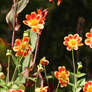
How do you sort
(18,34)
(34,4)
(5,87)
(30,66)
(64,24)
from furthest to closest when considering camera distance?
(64,24), (34,4), (18,34), (30,66), (5,87)

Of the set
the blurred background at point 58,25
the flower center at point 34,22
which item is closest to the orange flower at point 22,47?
the flower center at point 34,22

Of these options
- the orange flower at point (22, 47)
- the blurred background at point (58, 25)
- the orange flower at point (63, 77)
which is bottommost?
the orange flower at point (63, 77)

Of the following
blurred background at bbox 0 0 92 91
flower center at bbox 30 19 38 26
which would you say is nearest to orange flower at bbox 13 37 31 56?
flower center at bbox 30 19 38 26

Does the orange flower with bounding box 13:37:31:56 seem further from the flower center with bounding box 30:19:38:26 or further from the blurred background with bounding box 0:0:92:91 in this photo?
the blurred background with bounding box 0:0:92:91

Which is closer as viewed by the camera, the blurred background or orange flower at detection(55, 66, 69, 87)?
orange flower at detection(55, 66, 69, 87)

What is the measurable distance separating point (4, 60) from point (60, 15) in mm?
821

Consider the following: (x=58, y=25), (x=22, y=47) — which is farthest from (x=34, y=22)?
(x=58, y=25)

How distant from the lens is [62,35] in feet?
5.08

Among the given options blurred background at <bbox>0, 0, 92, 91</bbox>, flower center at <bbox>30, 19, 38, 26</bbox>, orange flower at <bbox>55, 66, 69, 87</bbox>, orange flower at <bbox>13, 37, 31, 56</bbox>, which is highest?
blurred background at <bbox>0, 0, 92, 91</bbox>

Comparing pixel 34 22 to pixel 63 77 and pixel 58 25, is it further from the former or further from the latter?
pixel 58 25

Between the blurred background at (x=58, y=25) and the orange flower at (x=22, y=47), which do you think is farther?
the blurred background at (x=58, y=25)

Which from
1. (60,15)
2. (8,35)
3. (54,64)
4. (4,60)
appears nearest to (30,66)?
(4,60)

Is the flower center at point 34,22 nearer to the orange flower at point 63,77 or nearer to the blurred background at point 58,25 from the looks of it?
the orange flower at point 63,77

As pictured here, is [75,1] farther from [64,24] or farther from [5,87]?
[5,87]
